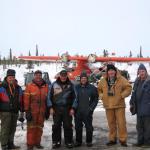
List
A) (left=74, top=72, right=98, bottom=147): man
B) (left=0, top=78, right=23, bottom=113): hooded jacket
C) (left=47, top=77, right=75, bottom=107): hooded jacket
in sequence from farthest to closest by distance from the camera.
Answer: (left=74, top=72, right=98, bottom=147): man
(left=47, top=77, right=75, bottom=107): hooded jacket
(left=0, top=78, right=23, bottom=113): hooded jacket

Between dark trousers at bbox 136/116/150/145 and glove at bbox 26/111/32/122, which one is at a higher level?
glove at bbox 26/111/32/122

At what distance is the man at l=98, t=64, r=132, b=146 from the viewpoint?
8430 mm

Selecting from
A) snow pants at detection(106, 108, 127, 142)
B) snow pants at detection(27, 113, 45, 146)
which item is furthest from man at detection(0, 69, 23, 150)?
snow pants at detection(106, 108, 127, 142)

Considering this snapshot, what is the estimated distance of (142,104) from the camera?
27.3 ft

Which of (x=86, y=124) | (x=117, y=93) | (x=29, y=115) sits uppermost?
(x=117, y=93)

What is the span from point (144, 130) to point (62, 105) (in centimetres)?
194

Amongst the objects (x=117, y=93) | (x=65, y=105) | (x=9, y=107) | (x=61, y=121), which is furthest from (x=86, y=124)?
(x=9, y=107)

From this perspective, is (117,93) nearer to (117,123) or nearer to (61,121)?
(117,123)

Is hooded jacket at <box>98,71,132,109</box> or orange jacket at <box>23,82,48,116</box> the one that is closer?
orange jacket at <box>23,82,48,116</box>

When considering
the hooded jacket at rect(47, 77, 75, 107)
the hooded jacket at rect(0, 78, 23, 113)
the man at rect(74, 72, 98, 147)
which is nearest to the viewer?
the hooded jacket at rect(0, 78, 23, 113)

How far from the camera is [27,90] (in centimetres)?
830

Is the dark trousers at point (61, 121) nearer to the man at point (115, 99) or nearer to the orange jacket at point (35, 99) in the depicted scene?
the orange jacket at point (35, 99)

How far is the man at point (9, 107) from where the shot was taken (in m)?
8.23

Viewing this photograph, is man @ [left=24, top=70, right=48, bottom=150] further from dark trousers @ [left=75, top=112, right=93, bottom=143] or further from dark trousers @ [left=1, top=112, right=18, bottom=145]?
dark trousers @ [left=75, top=112, right=93, bottom=143]
